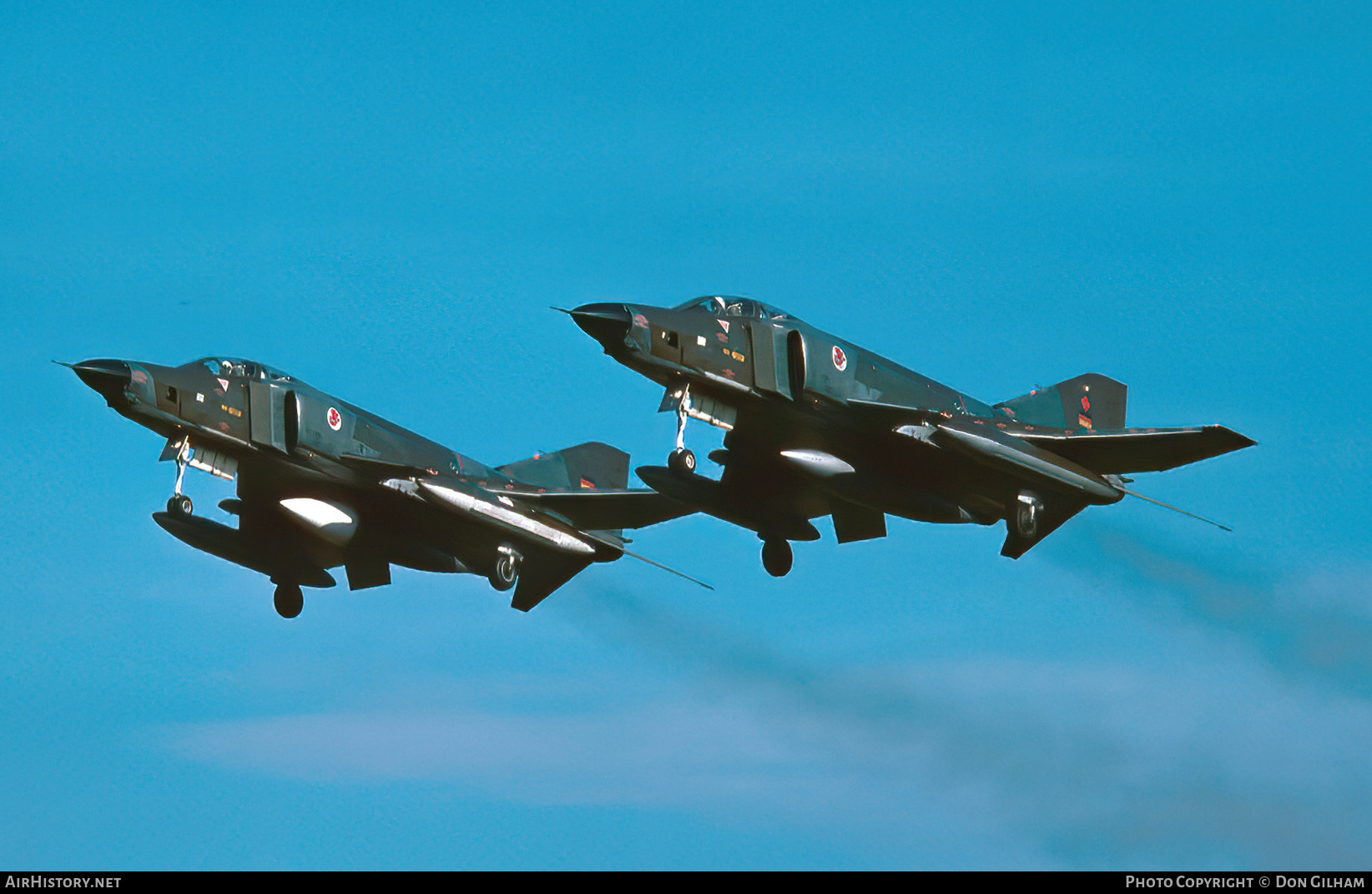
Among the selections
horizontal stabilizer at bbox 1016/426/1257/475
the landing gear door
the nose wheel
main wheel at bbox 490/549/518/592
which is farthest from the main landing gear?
horizontal stabilizer at bbox 1016/426/1257/475

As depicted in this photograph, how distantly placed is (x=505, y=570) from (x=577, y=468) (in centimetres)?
619

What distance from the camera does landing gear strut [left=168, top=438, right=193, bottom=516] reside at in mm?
68438

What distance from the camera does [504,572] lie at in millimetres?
72500

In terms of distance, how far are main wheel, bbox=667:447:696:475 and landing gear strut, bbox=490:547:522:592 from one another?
8.64 metres

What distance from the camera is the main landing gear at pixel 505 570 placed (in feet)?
238

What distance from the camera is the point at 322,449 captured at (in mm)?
69438

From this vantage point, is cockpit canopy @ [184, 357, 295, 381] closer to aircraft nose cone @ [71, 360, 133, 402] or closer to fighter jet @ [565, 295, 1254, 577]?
aircraft nose cone @ [71, 360, 133, 402]

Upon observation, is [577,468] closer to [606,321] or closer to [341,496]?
[341,496]

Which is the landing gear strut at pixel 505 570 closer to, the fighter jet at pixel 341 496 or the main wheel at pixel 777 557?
the fighter jet at pixel 341 496

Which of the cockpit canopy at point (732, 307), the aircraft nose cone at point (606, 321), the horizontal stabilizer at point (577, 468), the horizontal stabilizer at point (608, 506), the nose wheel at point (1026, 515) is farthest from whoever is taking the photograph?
the horizontal stabilizer at point (577, 468)

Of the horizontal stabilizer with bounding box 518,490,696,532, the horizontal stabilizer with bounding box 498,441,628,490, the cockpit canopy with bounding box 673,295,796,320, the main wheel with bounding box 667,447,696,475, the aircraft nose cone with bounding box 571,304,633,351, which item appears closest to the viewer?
the aircraft nose cone with bounding box 571,304,633,351

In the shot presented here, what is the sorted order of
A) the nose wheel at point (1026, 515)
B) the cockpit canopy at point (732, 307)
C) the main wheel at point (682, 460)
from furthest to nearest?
the nose wheel at point (1026, 515), the cockpit canopy at point (732, 307), the main wheel at point (682, 460)

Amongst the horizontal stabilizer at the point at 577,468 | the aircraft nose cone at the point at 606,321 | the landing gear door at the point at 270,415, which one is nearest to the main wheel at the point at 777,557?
the horizontal stabilizer at the point at 577,468
